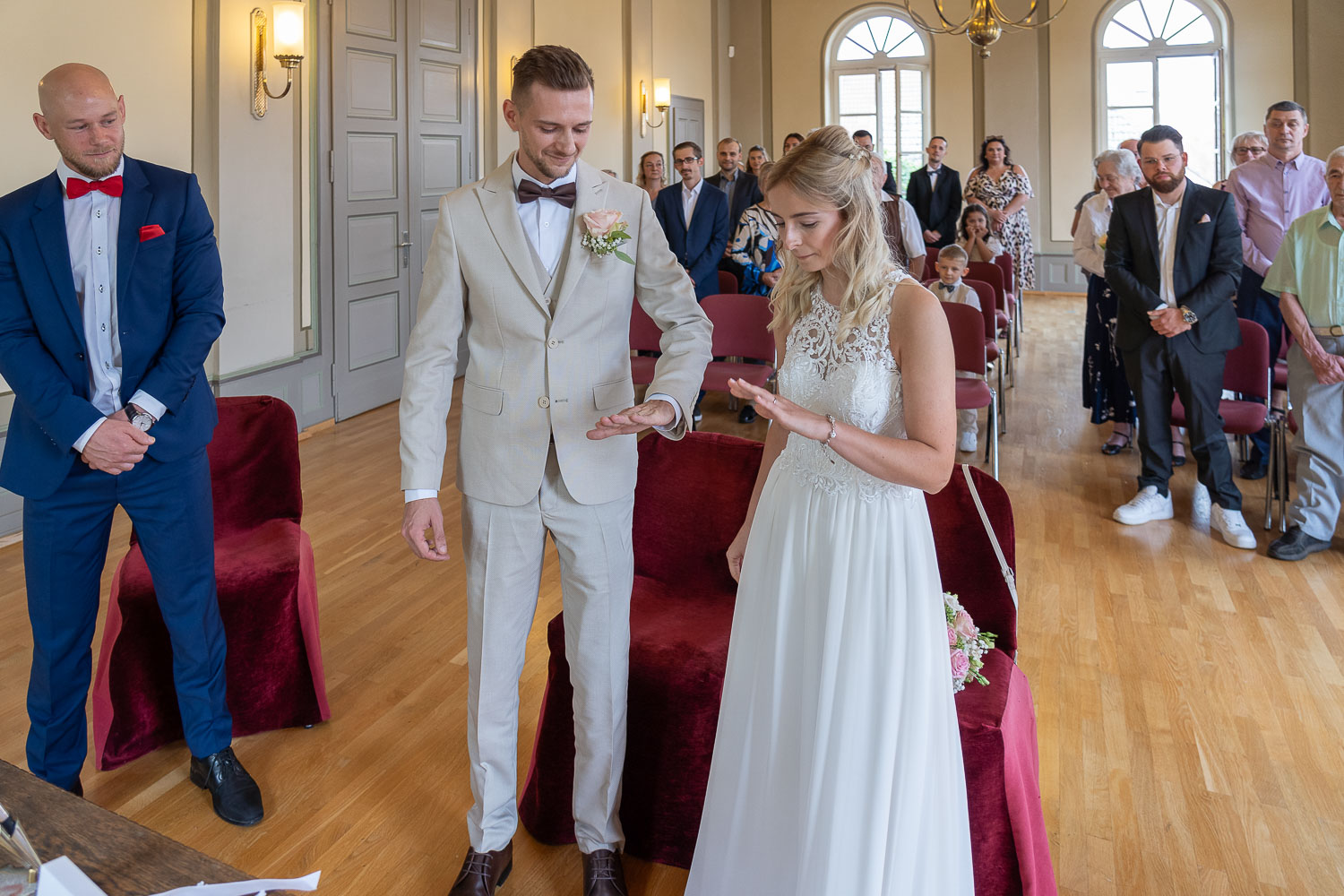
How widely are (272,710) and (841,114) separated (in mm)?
13814

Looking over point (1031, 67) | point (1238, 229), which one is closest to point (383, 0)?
point (1238, 229)

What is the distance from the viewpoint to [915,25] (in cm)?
1496

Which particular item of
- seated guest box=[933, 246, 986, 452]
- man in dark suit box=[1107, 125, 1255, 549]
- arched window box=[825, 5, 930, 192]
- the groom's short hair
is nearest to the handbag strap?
the groom's short hair

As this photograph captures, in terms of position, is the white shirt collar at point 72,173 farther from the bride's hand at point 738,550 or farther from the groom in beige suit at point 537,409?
the bride's hand at point 738,550

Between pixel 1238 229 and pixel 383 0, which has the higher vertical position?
pixel 383 0

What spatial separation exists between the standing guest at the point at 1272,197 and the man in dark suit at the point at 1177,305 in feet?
4.50

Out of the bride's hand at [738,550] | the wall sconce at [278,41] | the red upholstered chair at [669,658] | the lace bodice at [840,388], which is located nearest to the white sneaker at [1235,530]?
the red upholstered chair at [669,658]

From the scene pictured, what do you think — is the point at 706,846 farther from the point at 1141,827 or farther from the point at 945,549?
the point at 1141,827

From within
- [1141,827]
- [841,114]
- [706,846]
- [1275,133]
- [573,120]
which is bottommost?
[1141,827]

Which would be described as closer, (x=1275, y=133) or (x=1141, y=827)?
(x=1141, y=827)

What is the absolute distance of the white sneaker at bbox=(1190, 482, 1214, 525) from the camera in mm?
5359

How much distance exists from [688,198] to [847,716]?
6190 mm

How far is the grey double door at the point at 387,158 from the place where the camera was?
24.3ft

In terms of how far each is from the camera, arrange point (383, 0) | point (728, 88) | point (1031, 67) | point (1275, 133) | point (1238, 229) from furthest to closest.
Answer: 1. point (728, 88)
2. point (1031, 67)
3. point (383, 0)
4. point (1275, 133)
5. point (1238, 229)
